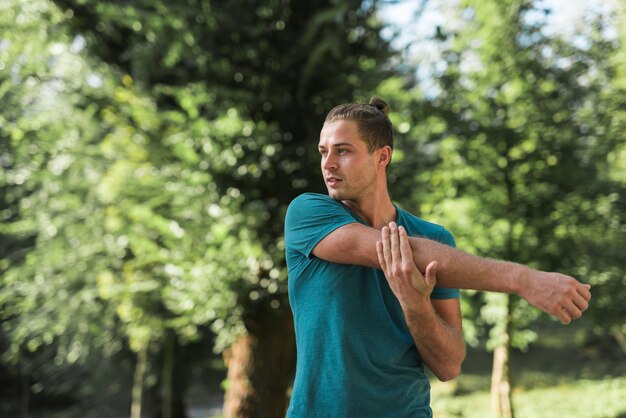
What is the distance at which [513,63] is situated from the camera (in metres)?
6.19

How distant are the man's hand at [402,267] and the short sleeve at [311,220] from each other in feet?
0.59

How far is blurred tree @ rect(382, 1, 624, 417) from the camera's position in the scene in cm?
618

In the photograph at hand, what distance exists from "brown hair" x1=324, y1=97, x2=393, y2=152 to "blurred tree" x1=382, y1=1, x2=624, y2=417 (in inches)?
165

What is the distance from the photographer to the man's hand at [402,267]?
67.1 inches

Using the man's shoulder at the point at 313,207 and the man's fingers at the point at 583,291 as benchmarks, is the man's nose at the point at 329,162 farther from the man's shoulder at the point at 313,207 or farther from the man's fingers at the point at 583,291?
the man's fingers at the point at 583,291

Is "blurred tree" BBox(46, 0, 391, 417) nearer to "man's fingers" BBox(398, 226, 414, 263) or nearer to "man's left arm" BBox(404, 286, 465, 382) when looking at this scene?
"man's left arm" BBox(404, 286, 465, 382)

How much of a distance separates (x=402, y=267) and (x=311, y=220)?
334 millimetres

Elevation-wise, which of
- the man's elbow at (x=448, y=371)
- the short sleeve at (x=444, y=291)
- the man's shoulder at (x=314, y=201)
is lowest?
the man's elbow at (x=448, y=371)

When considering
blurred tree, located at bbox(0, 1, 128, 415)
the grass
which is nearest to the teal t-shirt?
blurred tree, located at bbox(0, 1, 128, 415)

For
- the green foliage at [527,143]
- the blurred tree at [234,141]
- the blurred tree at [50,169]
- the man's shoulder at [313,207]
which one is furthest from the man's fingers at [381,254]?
the blurred tree at [50,169]

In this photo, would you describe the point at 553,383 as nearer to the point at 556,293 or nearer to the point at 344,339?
the point at 344,339

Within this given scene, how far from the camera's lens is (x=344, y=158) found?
6.49 feet

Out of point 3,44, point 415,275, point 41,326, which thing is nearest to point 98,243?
point 41,326

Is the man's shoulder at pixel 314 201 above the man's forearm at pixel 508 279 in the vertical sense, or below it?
above
